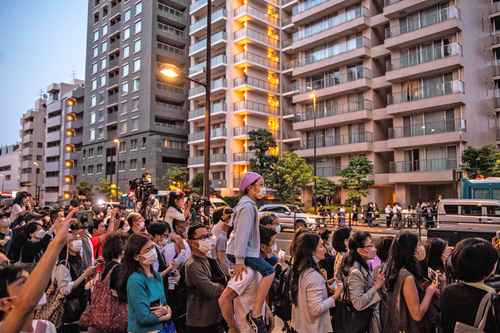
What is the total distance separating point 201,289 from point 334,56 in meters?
39.1

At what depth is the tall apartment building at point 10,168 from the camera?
95688 millimetres

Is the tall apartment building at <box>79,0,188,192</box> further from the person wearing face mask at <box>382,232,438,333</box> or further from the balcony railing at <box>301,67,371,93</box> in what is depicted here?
the person wearing face mask at <box>382,232,438,333</box>

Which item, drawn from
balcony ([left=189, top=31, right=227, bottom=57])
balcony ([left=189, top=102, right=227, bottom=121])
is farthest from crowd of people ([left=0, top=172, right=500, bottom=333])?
balcony ([left=189, top=31, right=227, bottom=57])

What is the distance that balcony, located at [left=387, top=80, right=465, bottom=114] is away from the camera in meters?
31.0

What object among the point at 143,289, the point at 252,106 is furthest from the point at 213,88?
the point at 143,289

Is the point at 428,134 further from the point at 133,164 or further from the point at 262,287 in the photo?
the point at 133,164

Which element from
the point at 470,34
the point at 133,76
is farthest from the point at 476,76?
the point at 133,76

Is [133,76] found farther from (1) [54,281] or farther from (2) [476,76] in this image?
(1) [54,281]

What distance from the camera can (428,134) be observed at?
32.6 m

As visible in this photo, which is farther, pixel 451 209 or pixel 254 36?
pixel 254 36

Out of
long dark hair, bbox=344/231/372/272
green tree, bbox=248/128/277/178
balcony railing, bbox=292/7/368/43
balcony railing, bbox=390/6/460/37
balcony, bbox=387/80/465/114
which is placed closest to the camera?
long dark hair, bbox=344/231/372/272

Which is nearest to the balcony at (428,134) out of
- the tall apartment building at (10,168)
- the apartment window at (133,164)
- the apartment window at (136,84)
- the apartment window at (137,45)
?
the apartment window at (133,164)

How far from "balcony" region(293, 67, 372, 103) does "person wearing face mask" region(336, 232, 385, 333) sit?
116 feet

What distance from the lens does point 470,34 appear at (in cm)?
3262
